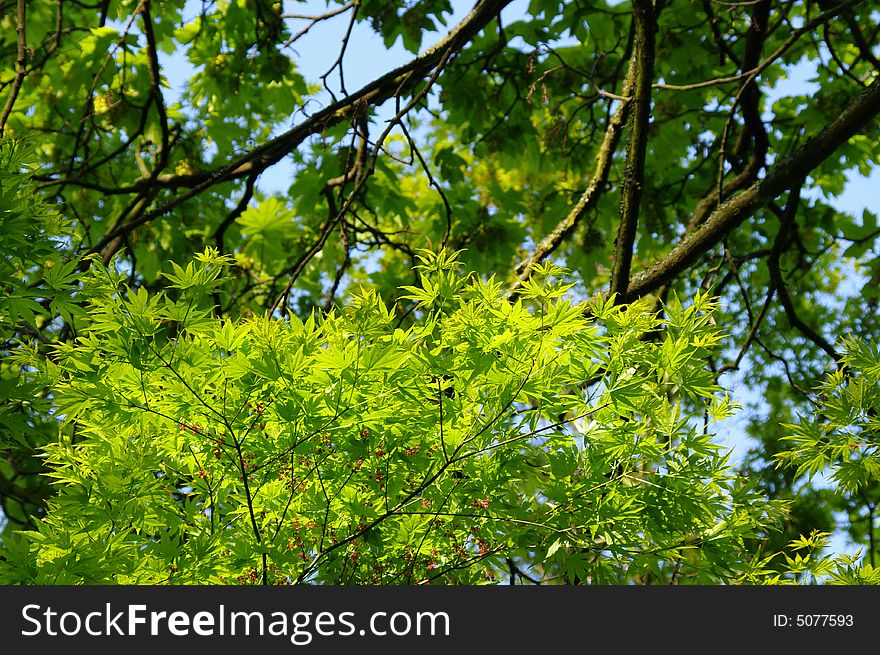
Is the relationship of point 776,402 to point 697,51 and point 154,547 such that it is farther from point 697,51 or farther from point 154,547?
point 154,547

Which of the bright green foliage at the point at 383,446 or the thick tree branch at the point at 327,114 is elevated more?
the thick tree branch at the point at 327,114

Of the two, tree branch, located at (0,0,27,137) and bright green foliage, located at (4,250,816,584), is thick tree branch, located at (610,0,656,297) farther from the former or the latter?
tree branch, located at (0,0,27,137)

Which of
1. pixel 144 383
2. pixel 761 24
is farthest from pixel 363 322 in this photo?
pixel 761 24

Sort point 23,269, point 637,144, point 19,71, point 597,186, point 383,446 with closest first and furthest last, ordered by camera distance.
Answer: point 383,446
point 23,269
point 637,144
point 19,71
point 597,186

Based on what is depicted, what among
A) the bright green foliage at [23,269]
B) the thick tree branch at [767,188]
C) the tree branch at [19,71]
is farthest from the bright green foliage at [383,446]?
the tree branch at [19,71]

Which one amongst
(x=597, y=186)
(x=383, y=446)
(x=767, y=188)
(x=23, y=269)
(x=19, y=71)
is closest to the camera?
(x=383, y=446)

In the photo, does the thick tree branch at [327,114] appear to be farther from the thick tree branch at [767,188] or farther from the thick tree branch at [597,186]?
the thick tree branch at [767,188]

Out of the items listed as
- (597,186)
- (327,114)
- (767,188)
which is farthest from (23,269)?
(767,188)

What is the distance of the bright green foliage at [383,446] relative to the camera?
6.64ft

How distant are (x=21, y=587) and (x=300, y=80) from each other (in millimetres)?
4591

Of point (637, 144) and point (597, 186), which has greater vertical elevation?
point (597, 186)

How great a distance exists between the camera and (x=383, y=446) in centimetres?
210

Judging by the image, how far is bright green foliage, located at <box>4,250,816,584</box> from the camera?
202 cm

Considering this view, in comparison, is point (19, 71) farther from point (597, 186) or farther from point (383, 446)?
point (383, 446)
